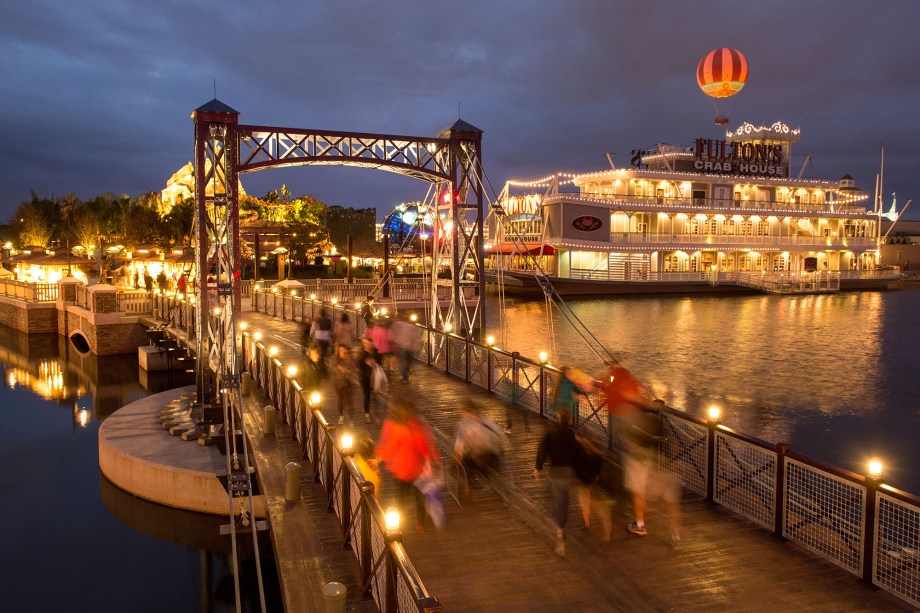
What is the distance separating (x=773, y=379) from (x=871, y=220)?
64.6m

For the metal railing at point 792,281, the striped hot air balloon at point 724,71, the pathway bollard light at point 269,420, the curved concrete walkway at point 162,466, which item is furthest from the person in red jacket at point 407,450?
the metal railing at point 792,281

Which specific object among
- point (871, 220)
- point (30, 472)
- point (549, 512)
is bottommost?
point (30, 472)

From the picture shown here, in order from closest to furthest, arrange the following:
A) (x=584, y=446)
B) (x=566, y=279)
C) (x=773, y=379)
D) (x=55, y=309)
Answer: (x=584, y=446), (x=773, y=379), (x=55, y=309), (x=566, y=279)

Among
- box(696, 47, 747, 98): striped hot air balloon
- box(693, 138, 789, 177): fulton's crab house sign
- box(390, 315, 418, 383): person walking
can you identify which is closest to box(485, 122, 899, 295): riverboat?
box(693, 138, 789, 177): fulton's crab house sign

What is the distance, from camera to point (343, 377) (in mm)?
12109

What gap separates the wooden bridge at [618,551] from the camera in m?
6.41

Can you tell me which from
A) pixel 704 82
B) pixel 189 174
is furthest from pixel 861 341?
pixel 189 174

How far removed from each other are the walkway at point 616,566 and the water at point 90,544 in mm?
5016

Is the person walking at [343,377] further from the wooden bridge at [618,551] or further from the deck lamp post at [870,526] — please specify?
the deck lamp post at [870,526]

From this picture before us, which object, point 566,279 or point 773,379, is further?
point 566,279

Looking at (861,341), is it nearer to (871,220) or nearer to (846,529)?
(846,529)

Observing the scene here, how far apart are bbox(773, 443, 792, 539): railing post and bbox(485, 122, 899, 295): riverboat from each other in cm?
5203

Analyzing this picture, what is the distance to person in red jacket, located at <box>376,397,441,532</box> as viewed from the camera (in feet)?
25.6

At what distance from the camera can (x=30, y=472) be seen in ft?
59.1
